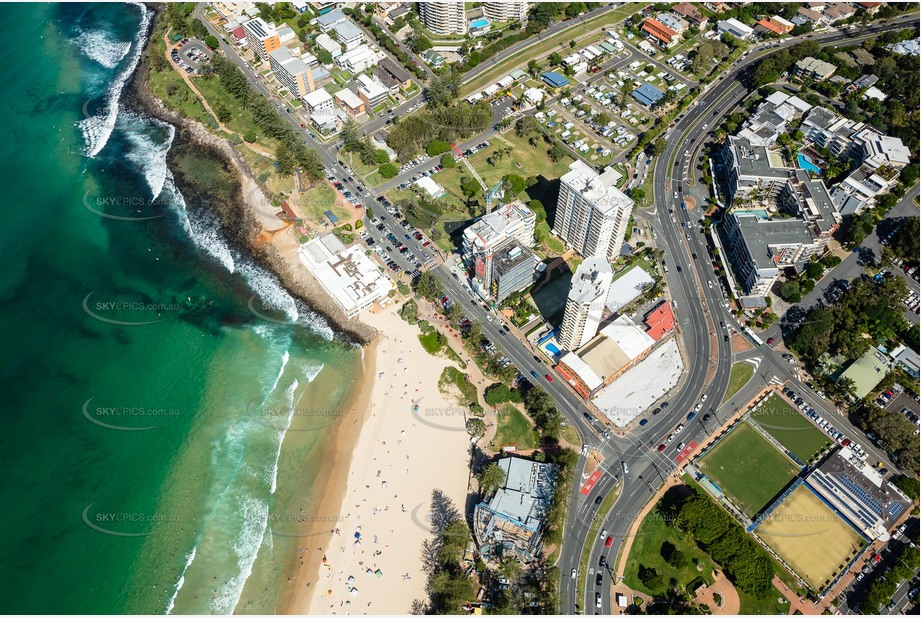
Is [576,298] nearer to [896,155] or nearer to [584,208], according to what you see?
[584,208]

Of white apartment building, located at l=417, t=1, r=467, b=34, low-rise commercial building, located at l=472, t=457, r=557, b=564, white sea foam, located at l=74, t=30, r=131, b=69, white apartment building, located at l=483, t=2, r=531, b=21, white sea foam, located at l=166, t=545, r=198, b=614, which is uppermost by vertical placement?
white apartment building, located at l=483, t=2, r=531, b=21

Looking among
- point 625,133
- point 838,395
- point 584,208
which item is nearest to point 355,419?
point 584,208

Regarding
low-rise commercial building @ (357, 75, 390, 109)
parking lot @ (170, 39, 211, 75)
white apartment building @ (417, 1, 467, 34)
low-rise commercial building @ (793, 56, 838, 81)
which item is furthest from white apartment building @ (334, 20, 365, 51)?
low-rise commercial building @ (793, 56, 838, 81)

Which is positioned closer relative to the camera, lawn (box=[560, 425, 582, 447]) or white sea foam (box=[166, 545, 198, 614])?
white sea foam (box=[166, 545, 198, 614])

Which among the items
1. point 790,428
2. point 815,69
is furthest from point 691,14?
point 790,428

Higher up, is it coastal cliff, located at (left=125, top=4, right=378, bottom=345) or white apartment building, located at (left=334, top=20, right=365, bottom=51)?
white apartment building, located at (left=334, top=20, right=365, bottom=51)

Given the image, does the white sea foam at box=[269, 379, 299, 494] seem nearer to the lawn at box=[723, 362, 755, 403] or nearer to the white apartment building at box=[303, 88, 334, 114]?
the white apartment building at box=[303, 88, 334, 114]

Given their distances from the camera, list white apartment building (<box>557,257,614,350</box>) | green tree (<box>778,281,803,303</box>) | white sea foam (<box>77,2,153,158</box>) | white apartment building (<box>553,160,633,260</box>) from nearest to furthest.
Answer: white apartment building (<box>557,257,614,350</box>)
white apartment building (<box>553,160,633,260</box>)
green tree (<box>778,281,803,303</box>)
white sea foam (<box>77,2,153,158</box>)

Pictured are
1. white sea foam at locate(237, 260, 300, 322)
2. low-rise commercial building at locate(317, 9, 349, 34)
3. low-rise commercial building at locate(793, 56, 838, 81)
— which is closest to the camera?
white sea foam at locate(237, 260, 300, 322)
